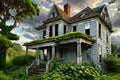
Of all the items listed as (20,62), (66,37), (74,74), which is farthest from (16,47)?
(74,74)

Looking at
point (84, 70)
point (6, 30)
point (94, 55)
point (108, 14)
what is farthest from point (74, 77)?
point (108, 14)

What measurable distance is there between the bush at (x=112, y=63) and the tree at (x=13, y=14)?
1080cm

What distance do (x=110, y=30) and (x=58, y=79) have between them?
19008 millimetres

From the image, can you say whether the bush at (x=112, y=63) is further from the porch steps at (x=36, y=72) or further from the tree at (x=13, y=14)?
the tree at (x=13, y=14)

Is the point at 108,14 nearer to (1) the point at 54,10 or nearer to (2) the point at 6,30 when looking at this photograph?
(1) the point at 54,10

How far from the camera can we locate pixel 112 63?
2489cm

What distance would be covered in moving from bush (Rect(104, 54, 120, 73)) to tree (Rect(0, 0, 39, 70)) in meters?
10.8

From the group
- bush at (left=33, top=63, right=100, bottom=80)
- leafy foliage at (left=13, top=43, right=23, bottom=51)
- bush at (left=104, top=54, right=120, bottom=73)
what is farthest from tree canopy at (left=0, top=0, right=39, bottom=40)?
leafy foliage at (left=13, top=43, right=23, bottom=51)

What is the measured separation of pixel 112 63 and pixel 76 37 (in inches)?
→ 274

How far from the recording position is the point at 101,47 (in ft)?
85.3

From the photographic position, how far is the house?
22797mm

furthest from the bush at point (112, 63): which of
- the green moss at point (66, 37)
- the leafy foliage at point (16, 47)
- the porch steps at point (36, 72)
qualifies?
the leafy foliage at point (16, 47)

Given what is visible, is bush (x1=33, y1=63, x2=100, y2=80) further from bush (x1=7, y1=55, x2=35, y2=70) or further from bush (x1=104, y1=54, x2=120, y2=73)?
bush (x1=7, y1=55, x2=35, y2=70)

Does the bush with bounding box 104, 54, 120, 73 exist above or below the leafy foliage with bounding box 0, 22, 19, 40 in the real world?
below
